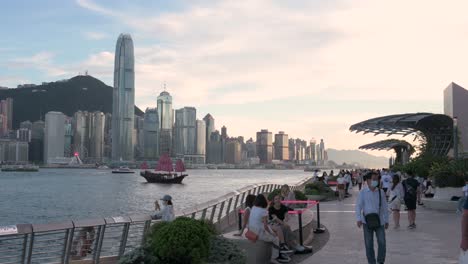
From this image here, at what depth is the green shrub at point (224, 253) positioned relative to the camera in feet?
24.3

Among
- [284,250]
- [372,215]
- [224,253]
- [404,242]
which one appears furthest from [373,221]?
[404,242]

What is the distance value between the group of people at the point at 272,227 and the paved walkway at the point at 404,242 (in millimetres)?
460

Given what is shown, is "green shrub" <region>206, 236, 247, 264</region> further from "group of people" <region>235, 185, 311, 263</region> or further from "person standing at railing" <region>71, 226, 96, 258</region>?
"person standing at railing" <region>71, 226, 96, 258</region>

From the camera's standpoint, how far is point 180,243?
22.4 ft

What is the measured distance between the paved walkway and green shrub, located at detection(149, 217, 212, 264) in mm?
3793

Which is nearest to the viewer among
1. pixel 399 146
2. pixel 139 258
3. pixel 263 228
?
pixel 139 258

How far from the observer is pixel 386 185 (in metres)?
23.0

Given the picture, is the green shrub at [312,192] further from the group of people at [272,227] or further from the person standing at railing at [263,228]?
the person standing at railing at [263,228]

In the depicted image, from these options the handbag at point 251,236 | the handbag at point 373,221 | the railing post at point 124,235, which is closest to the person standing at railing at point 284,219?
the handbag at point 251,236

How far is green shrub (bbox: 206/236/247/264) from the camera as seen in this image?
7410mm

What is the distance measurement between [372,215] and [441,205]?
1278 centimetres

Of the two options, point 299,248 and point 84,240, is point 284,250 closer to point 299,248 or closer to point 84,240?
point 299,248

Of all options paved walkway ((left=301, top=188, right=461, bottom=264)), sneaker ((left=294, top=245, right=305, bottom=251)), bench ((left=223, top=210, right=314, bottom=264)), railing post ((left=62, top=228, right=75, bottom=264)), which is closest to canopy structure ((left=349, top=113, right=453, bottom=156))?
paved walkway ((left=301, top=188, right=461, bottom=264))

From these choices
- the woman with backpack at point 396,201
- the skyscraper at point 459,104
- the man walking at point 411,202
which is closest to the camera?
the man walking at point 411,202
